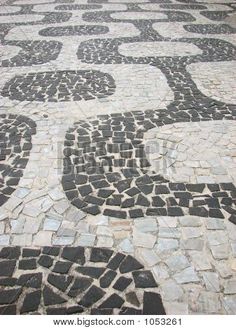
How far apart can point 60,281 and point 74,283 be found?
0.14 m

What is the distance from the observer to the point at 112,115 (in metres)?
6.18

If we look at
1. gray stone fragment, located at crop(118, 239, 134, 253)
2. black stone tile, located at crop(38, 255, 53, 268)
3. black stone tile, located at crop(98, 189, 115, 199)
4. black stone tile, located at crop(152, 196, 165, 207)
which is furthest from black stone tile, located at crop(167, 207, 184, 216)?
black stone tile, located at crop(38, 255, 53, 268)

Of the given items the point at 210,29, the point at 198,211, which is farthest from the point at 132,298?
the point at 210,29

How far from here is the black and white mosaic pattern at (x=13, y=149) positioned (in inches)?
182

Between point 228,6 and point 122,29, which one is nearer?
point 122,29

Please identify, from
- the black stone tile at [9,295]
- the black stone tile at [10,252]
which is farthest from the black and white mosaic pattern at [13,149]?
the black stone tile at [9,295]

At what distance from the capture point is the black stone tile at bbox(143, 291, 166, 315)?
3.10 meters

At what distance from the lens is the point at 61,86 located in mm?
7344

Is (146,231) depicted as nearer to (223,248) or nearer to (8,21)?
(223,248)

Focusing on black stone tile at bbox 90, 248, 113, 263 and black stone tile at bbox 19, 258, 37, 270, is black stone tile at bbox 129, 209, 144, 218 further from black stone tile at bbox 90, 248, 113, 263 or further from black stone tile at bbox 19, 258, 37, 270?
black stone tile at bbox 19, 258, 37, 270

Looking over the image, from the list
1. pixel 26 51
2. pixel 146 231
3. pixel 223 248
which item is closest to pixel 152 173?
pixel 146 231

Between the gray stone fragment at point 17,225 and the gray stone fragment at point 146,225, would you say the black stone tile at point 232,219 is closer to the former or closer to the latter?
the gray stone fragment at point 146,225
